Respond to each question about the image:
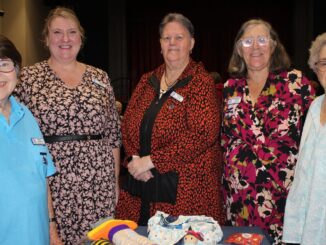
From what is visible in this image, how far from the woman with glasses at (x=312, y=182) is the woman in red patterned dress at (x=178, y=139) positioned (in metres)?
0.66

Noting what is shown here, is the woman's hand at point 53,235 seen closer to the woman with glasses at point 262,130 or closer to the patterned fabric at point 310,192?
the woman with glasses at point 262,130

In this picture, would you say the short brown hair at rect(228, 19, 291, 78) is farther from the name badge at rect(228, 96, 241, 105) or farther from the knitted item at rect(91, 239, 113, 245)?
the knitted item at rect(91, 239, 113, 245)

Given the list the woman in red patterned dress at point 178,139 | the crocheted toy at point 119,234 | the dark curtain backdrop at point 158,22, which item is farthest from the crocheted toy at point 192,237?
the dark curtain backdrop at point 158,22

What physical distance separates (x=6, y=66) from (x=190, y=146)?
3.95ft

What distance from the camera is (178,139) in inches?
103

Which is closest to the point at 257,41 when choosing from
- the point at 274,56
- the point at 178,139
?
the point at 274,56

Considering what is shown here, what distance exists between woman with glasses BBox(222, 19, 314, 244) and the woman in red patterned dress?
12cm

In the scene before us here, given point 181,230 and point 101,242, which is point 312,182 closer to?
point 181,230

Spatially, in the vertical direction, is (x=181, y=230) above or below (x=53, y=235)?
above

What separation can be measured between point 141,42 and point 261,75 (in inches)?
374

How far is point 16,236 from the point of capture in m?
1.74

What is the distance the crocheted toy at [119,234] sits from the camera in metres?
1.72

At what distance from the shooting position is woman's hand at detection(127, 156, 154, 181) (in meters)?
2.62

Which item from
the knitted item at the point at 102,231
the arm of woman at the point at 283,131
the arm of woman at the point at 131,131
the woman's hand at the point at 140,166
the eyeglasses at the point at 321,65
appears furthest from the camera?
the arm of woman at the point at 131,131
